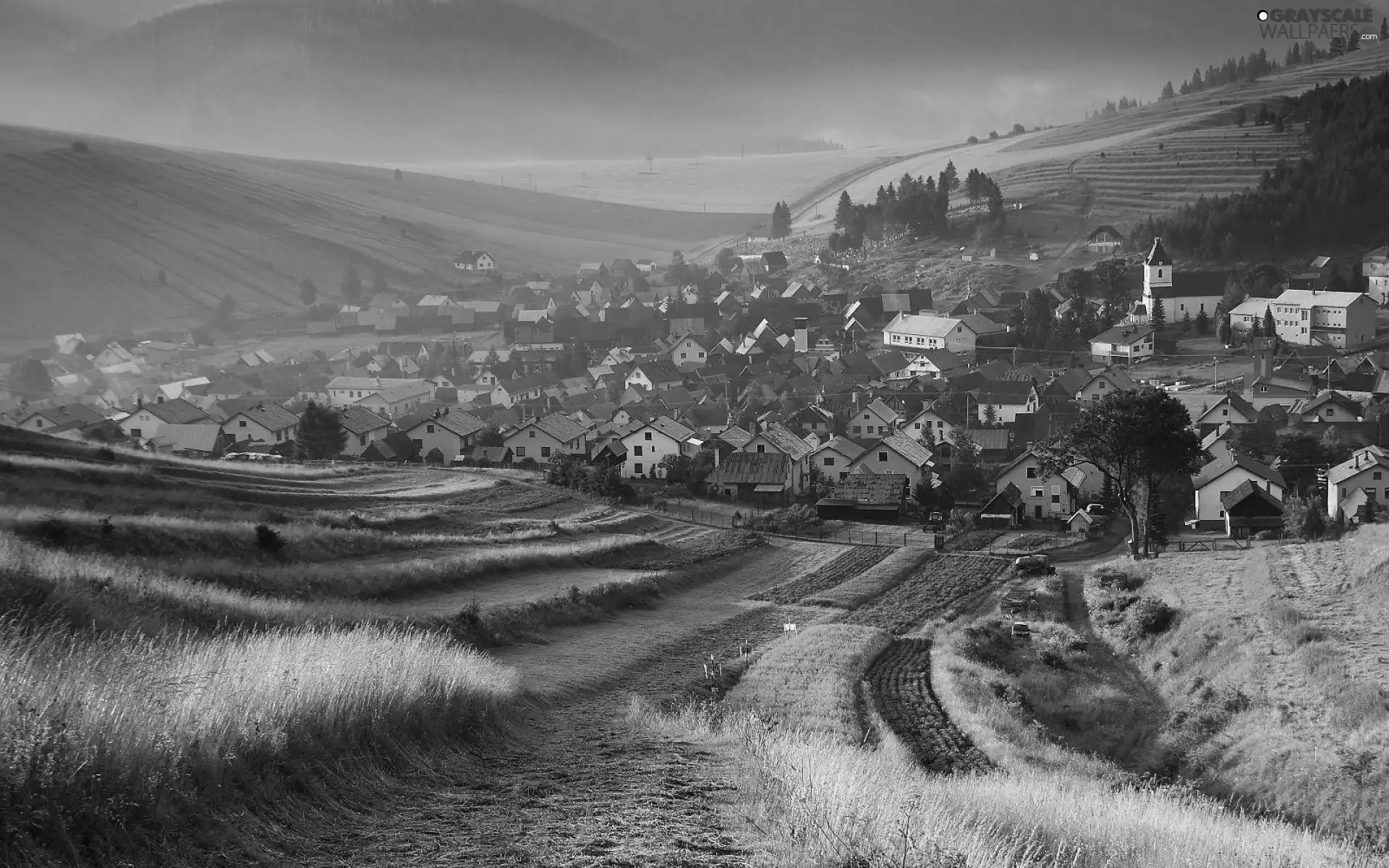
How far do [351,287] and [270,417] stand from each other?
57345 mm

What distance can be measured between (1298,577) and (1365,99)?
102581 millimetres

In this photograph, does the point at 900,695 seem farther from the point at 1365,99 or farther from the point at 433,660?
the point at 1365,99

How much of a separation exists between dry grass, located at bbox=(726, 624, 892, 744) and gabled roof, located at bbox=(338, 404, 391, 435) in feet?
113

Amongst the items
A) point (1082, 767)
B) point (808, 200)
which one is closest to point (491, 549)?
point (1082, 767)

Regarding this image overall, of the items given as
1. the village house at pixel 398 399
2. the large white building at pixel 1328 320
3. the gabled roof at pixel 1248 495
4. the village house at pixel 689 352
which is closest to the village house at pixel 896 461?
the gabled roof at pixel 1248 495

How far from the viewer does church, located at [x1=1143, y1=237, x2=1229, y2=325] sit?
2852 inches

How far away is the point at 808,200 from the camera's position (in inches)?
7259

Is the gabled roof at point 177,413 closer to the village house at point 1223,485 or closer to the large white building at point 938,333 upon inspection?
the large white building at point 938,333

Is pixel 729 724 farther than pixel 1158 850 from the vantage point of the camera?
Yes

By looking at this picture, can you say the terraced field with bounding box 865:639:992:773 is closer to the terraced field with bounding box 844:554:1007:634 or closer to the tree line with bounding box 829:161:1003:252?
the terraced field with bounding box 844:554:1007:634

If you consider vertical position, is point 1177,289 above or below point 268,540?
above

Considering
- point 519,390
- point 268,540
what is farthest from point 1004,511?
point 519,390

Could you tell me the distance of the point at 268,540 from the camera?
21.5 meters

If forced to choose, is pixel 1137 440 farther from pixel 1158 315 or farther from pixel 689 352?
pixel 689 352
